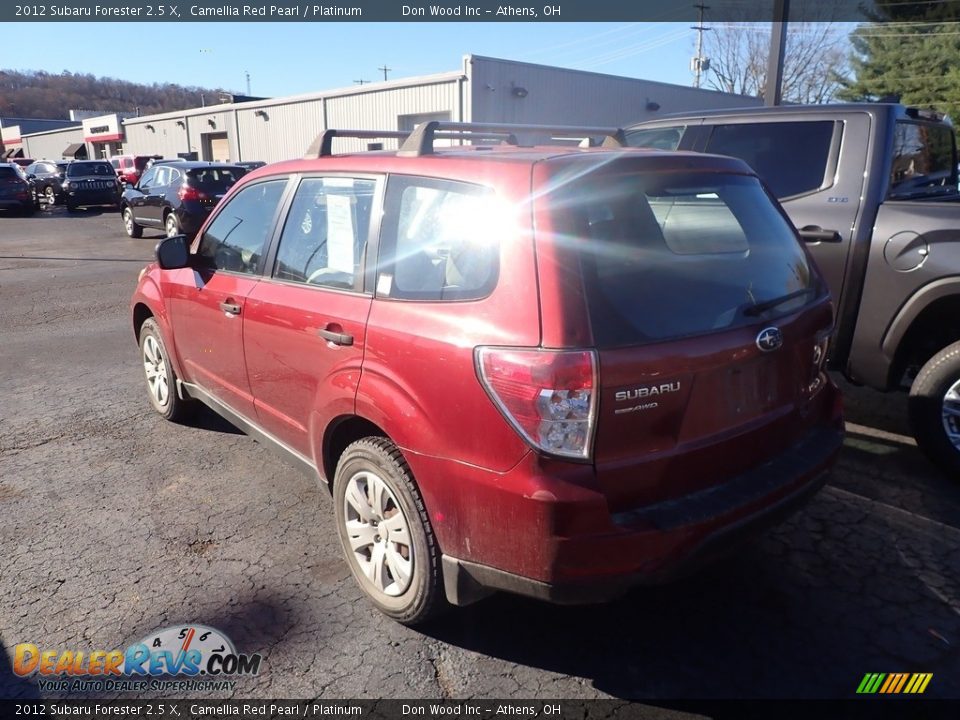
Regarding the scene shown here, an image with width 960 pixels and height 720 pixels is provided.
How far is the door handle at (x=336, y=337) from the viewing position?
2829 mm

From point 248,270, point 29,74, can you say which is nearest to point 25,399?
point 248,270

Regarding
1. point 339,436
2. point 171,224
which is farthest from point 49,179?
point 339,436

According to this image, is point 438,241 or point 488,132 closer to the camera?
point 438,241

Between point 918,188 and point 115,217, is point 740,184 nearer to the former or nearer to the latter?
point 918,188

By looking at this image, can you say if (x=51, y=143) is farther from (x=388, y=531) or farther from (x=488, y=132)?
(x=388, y=531)

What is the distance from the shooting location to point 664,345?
2.31 meters

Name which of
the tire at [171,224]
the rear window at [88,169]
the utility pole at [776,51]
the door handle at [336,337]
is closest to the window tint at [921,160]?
the door handle at [336,337]

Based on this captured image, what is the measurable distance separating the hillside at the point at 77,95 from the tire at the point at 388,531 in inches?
3259

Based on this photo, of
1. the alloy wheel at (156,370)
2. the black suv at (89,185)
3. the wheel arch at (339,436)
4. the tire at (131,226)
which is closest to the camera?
the wheel arch at (339,436)

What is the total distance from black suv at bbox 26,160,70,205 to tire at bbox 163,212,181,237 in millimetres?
13871

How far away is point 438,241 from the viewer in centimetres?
264

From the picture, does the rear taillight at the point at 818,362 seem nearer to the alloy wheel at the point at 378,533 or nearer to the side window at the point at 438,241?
the side window at the point at 438,241

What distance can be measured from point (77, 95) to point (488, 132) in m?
101

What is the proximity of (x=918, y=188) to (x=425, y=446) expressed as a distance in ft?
13.3
